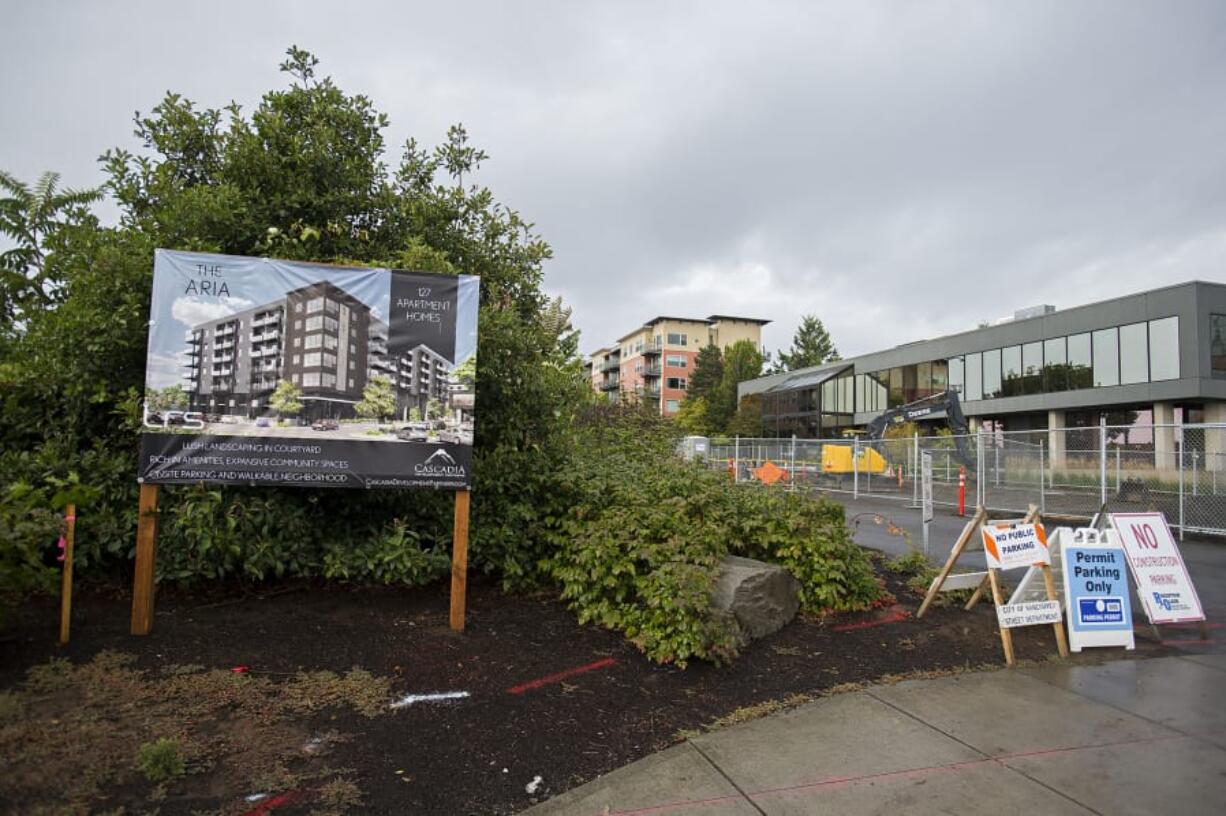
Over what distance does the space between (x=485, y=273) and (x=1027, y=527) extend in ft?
16.9

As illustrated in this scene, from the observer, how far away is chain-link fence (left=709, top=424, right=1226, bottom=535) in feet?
41.0

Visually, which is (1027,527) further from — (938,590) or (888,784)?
(888,784)

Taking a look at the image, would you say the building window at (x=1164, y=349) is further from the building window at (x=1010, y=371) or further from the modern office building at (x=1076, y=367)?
the building window at (x=1010, y=371)

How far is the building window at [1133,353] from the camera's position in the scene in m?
31.0

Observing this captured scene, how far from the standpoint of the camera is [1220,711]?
4336 mm

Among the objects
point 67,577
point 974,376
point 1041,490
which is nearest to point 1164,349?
point 974,376

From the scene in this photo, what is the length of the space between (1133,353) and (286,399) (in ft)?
119

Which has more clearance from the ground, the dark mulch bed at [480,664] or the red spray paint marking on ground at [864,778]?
the dark mulch bed at [480,664]

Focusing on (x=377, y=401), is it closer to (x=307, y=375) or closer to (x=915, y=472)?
(x=307, y=375)

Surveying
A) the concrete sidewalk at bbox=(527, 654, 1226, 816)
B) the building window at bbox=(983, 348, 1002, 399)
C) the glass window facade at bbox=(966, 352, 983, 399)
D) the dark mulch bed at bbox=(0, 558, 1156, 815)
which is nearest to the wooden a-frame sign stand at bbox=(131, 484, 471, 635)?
the dark mulch bed at bbox=(0, 558, 1156, 815)

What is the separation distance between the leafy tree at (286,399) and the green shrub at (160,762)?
239cm

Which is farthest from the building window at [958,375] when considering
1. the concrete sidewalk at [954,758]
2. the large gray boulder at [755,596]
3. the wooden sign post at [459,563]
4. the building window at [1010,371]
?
the wooden sign post at [459,563]

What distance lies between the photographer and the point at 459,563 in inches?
206

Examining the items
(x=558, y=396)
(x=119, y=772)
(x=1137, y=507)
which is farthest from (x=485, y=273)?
(x=1137, y=507)
